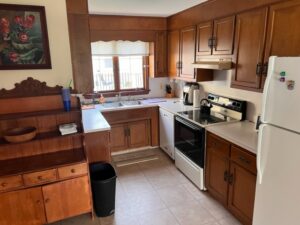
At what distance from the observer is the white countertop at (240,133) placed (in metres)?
2.07

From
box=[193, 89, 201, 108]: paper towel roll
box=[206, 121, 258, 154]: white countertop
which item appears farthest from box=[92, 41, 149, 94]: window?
box=[206, 121, 258, 154]: white countertop

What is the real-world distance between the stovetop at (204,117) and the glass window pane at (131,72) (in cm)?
144

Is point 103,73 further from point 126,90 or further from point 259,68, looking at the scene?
point 259,68

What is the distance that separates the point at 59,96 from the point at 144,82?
2331 mm

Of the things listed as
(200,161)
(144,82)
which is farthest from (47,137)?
(144,82)

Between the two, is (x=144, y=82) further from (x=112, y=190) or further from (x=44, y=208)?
(x=44, y=208)

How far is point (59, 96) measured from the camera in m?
2.27

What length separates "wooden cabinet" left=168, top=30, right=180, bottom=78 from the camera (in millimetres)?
3769

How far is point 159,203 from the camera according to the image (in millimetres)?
2658

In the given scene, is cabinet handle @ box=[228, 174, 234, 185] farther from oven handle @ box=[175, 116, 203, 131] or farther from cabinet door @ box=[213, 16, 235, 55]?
cabinet door @ box=[213, 16, 235, 55]

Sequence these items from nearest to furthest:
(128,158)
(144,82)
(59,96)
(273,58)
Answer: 1. (273,58)
2. (59,96)
3. (128,158)
4. (144,82)

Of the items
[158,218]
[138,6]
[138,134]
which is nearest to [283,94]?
[158,218]

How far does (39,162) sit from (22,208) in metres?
0.44

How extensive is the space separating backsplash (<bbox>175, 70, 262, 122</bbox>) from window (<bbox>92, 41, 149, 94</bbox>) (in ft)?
A: 4.18
